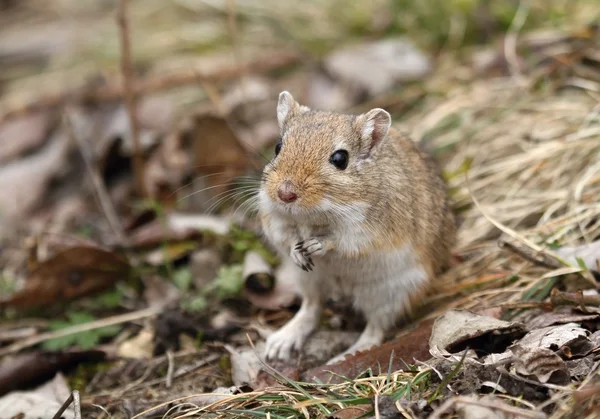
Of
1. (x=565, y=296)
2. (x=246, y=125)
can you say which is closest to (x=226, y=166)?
(x=246, y=125)

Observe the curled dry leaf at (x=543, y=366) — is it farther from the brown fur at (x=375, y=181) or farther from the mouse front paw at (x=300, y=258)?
the mouse front paw at (x=300, y=258)

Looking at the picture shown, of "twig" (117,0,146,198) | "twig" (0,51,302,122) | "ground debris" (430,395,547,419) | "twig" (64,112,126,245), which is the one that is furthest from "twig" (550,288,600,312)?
"twig" (0,51,302,122)

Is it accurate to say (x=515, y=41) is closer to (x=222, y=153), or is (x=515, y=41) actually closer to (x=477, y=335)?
(x=222, y=153)

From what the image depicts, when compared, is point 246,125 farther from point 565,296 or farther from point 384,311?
point 565,296

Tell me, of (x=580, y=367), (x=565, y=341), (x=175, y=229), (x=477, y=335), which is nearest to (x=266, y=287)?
(x=175, y=229)

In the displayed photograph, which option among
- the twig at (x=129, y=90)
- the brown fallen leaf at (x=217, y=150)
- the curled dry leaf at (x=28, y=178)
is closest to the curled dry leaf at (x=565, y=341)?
the brown fallen leaf at (x=217, y=150)

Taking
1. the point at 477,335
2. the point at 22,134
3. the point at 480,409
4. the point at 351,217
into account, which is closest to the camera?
the point at 480,409

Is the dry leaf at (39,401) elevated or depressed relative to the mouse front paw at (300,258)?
depressed
